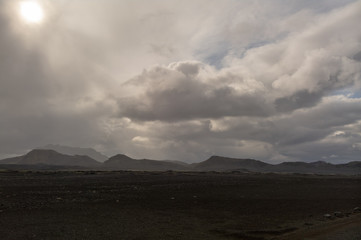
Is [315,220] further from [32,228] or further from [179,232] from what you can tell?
[32,228]

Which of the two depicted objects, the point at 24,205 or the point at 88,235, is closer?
the point at 88,235

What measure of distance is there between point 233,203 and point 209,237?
15498 millimetres

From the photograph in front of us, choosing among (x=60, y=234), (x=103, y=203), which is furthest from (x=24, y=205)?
(x=60, y=234)

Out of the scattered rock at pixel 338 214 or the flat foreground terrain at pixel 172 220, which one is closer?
the flat foreground terrain at pixel 172 220

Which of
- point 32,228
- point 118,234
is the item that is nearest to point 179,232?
Answer: point 118,234

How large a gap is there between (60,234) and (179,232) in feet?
22.7

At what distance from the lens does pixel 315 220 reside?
79.3 feet

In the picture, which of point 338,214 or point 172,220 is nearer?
point 172,220

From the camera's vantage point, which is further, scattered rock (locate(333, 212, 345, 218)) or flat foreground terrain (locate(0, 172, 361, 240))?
scattered rock (locate(333, 212, 345, 218))

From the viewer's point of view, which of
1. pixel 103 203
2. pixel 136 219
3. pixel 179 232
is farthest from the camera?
pixel 103 203

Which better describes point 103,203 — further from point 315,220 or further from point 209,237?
point 315,220

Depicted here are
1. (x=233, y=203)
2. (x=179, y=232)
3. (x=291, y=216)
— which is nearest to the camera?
(x=179, y=232)

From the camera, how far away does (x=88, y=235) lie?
18156mm

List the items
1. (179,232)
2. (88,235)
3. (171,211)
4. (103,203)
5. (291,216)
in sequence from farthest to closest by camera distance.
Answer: (103,203) < (171,211) < (291,216) < (179,232) < (88,235)
